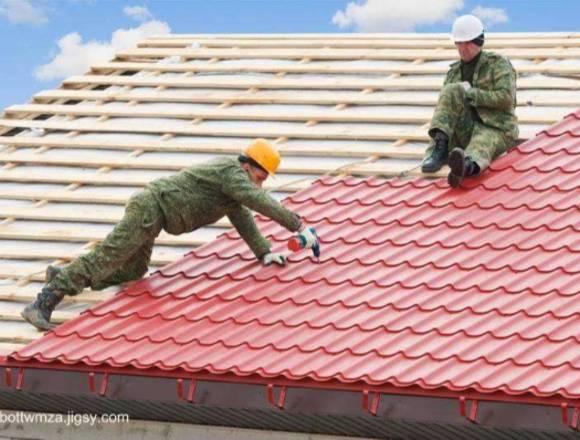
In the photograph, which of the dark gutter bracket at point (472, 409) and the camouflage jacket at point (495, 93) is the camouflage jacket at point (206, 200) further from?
the dark gutter bracket at point (472, 409)

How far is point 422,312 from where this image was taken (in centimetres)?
1164

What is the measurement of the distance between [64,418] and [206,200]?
6.41 feet

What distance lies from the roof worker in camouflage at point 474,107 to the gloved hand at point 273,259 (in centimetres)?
154

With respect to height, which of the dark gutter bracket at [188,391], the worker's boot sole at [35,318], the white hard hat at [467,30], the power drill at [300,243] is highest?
the white hard hat at [467,30]

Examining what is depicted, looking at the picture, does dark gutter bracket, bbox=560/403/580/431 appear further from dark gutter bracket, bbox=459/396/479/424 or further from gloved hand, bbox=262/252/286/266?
gloved hand, bbox=262/252/286/266

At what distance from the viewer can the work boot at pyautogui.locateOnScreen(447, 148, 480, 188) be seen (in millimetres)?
13344

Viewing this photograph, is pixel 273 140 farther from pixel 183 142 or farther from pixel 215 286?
pixel 215 286

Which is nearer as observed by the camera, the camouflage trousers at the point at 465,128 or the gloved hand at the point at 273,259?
the gloved hand at the point at 273,259

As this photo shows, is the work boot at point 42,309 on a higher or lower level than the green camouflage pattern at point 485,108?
lower

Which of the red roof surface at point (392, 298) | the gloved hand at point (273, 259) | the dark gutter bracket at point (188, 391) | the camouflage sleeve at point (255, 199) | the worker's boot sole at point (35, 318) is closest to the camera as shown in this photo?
the red roof surface at point (392, 298)

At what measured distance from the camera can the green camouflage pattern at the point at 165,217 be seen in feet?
42.7

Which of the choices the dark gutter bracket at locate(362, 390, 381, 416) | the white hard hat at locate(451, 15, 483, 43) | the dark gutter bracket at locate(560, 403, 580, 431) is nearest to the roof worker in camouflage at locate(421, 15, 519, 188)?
the white hard hat at locate(451, 15, 483, 43)

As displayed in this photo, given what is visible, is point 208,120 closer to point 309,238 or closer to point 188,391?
point 309,238

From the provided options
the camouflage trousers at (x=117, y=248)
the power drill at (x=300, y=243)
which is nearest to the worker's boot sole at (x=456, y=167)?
the power drill at (x=300, y=243)
